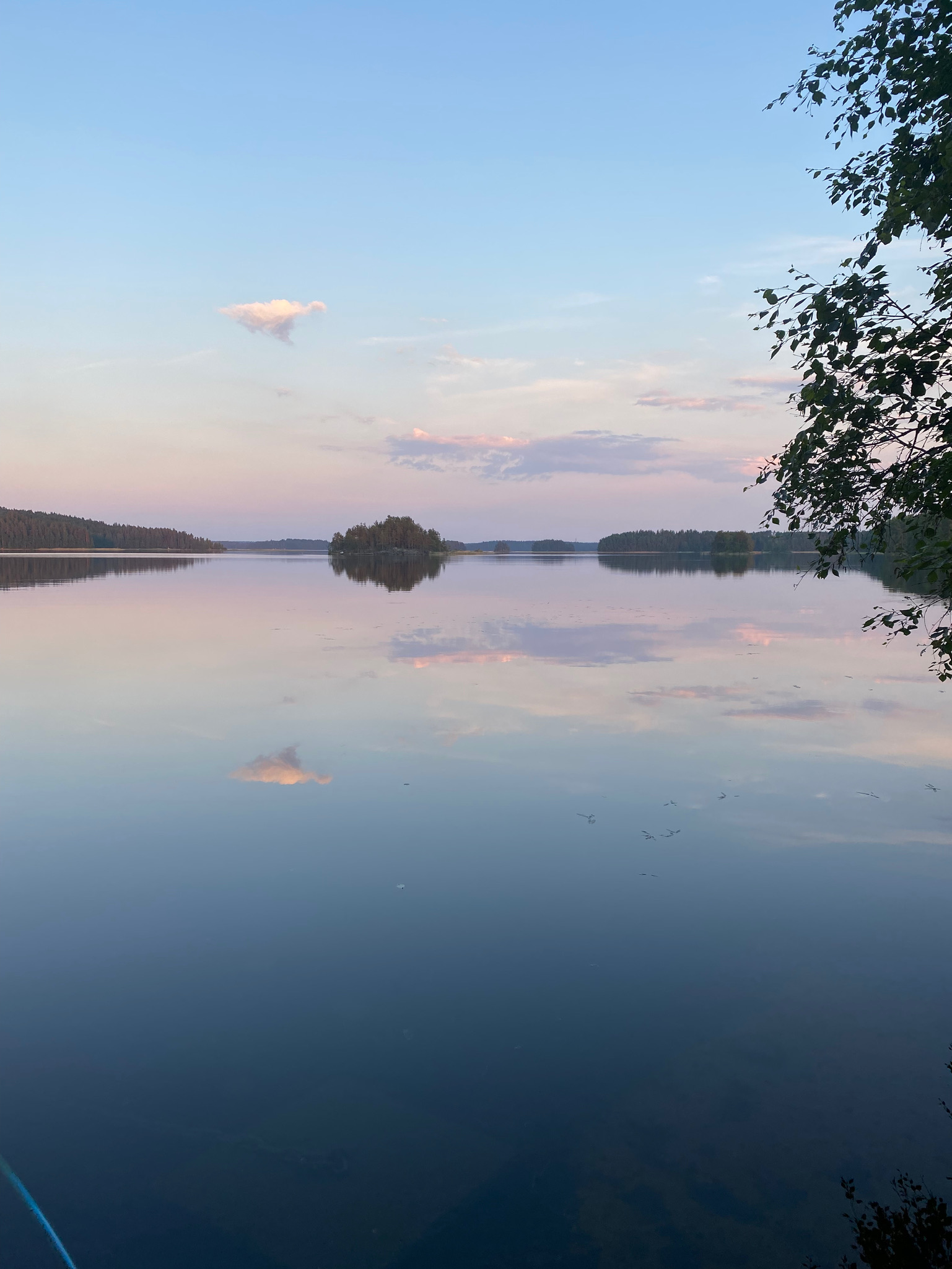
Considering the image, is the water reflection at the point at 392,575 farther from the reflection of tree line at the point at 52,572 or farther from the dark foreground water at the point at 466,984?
the dark foreground water at the point at 466,984

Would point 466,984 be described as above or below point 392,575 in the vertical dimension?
below

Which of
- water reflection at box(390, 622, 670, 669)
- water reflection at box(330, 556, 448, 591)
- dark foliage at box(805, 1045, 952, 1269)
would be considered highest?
water reflection at box(330, 556, 448, 591)

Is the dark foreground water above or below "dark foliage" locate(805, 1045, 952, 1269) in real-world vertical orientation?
above

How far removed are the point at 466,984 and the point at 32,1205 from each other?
3540 mm

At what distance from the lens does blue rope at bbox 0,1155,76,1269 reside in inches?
181

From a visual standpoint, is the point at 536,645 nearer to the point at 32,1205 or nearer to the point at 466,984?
the point at 466,984

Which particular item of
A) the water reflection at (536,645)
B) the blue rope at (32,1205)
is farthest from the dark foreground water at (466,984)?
the water reflection at (536,645)

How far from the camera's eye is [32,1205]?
4.88 m

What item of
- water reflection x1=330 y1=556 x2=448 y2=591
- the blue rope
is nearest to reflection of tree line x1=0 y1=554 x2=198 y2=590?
water reflection x1=330 y1=556 x2=448 y2=591

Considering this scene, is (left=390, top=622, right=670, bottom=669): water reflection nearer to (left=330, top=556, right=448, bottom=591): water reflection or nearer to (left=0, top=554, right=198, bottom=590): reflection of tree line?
(left=330, top=556, right=448, bottom=591): water reflection

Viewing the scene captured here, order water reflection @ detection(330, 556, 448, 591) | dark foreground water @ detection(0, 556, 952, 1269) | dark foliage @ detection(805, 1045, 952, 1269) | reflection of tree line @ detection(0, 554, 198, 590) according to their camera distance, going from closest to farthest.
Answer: dark foliage @ detection(805, 1045, 952, 1269) → dark foreground water @ detection(0, 556, 952, 1269) → reflection of tree line @ detection(0, 554, 198, 590) → water reflection @ detection(330, 556, 448, 591)

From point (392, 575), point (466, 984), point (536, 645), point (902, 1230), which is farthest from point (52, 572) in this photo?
point (902, 1230)

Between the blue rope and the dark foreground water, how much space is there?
0.18ft

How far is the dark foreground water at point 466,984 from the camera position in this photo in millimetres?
4961
